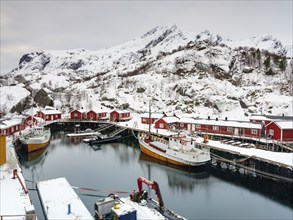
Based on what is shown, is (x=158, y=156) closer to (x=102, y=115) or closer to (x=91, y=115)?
(x=102, y=115)

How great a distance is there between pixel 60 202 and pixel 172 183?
539 inches

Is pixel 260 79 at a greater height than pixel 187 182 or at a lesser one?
greater

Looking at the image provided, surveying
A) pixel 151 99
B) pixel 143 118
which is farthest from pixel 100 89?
pixel 143 118

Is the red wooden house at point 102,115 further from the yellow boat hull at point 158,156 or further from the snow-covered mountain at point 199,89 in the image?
the yellow boat hull at point 158,156

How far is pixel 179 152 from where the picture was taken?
107 feet

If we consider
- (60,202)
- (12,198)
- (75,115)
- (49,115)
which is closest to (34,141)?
(12,198)

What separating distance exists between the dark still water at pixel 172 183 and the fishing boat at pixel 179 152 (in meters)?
1.42

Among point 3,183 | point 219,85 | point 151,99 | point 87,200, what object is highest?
point 219,85

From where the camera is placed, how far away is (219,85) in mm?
85438

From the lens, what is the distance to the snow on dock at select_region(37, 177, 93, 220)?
1702 centimetres

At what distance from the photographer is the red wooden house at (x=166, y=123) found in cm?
5203

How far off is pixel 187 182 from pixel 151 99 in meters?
60.3

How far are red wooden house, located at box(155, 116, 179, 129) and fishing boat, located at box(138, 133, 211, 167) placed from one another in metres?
14.0

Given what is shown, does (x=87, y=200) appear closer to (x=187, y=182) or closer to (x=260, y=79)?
(x=187, y=182)
